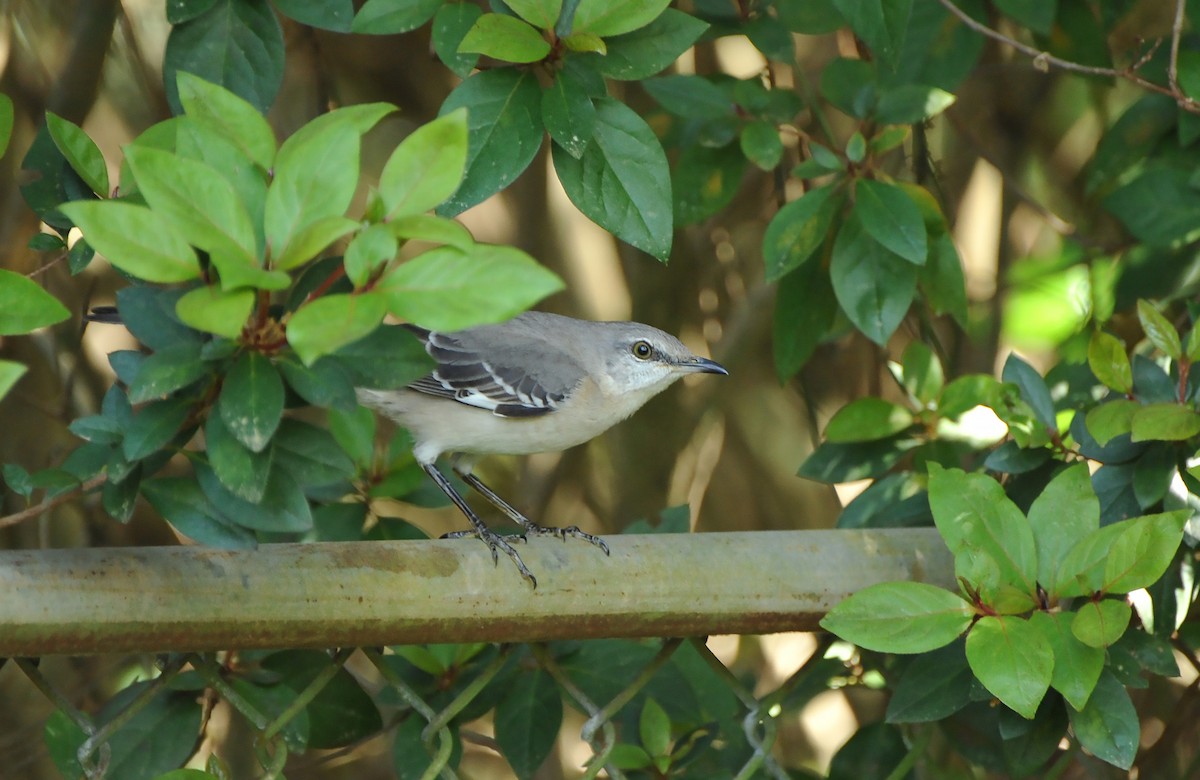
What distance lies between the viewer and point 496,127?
196 cm

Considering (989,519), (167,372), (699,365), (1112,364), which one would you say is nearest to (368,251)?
(167,372)

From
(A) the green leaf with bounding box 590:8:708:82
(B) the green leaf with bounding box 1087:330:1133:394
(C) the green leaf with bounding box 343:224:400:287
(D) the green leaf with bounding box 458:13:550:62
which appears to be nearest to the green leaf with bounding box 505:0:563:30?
(D) the green leaf with bounding box 458:13:550:62

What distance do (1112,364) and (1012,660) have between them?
27.3 inches

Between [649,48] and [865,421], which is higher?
[649,48]

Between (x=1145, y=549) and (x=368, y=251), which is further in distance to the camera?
(x=1145, y=549)

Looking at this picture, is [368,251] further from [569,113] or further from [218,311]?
[569,113]

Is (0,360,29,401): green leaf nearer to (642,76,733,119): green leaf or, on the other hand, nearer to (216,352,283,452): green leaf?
(216,352,283,452): green leaf

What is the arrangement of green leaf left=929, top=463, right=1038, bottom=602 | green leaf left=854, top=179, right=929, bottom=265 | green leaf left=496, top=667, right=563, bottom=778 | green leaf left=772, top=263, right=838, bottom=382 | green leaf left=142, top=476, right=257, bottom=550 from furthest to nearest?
green leaf left=772, top=263, right=838, bottom=382, green leaf left=854, top=179, right=929, bottom=265, green leaf left=496, top=667, right=563, bottom=778, green leaf left=929, top=463, right=1038, bottom=602, green leaf left=142, top=476, right=257, bottom=550

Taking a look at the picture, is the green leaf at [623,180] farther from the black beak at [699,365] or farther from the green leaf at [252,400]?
the black beak at [699,365]

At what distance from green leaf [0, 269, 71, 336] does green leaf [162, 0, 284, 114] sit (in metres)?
0.88

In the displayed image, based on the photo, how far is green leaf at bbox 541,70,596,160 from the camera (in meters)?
1.91

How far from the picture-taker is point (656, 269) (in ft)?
14.9

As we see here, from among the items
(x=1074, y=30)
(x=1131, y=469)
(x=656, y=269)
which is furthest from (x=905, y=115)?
(x=656, y=269)

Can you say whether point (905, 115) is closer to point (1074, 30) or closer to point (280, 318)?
point (1074, 30)
